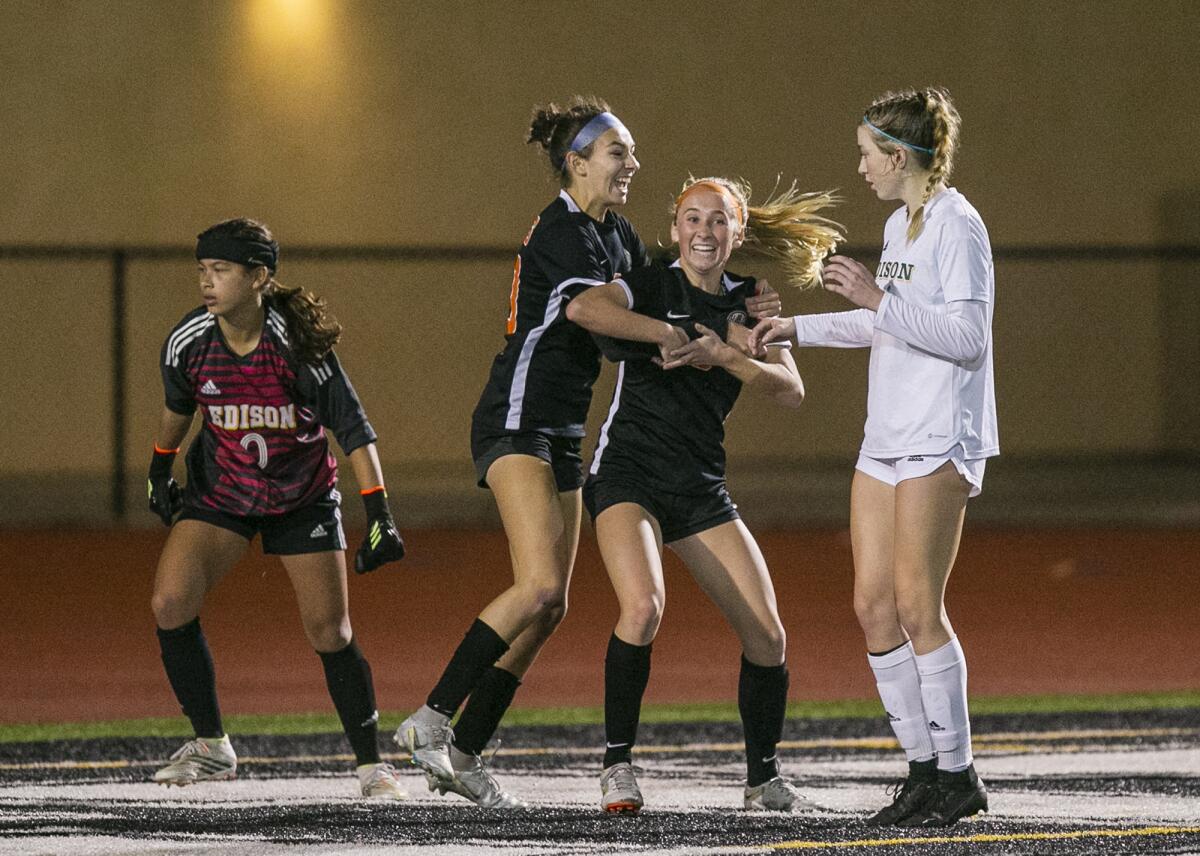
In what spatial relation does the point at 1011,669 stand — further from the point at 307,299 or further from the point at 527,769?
the point at 307,299

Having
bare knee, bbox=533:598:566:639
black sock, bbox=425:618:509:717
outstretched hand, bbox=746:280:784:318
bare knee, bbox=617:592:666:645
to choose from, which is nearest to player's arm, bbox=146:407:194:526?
black sock, bbox=425:618:509:717

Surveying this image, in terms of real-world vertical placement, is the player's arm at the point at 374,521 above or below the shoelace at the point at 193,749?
above

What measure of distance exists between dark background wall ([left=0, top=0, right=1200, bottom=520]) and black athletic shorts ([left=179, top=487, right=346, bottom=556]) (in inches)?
434

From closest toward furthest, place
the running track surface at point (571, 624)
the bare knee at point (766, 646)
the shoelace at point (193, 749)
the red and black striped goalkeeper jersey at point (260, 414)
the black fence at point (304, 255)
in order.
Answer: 1. the bare knee at point (766, 646)
2. the red and black striped goalkeeper jersey at point (260, 414)
3. the shoelace at point (193, 749)
4. the running track surface at point (571, 624)
5. the black fence at point (304, 255)

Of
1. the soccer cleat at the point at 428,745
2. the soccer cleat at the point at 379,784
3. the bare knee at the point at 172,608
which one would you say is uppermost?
the bare knee at the point at 172,608

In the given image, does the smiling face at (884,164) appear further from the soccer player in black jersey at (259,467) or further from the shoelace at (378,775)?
the shoelace at (378,775)

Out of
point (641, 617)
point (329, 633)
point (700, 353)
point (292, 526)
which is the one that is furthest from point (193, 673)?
point (700, 353)

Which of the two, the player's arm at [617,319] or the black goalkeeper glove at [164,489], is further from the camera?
the black goalkeeper glove at [164,489]

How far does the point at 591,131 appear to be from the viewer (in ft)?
20.6

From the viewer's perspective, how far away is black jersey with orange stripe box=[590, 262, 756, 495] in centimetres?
608

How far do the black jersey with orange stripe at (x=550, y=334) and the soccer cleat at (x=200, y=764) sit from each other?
1483 mm

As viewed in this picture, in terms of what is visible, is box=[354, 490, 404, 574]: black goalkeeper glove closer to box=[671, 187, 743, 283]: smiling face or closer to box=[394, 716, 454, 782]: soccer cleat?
box=[394, 716, 454, 782]: soccer cleat

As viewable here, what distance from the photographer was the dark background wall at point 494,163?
59.2 feet

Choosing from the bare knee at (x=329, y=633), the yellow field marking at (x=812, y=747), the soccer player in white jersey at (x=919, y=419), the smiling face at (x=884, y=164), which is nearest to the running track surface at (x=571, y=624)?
the yellow field marking at (x=812, y=747)
